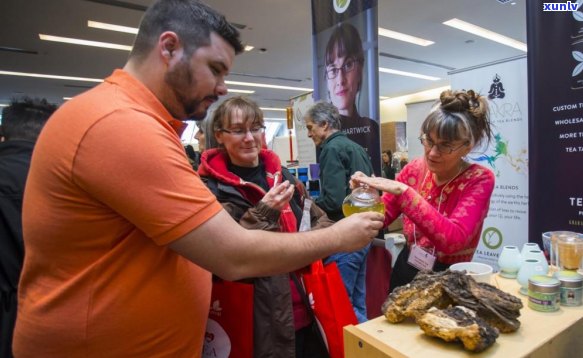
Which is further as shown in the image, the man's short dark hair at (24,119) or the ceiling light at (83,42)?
the ceiling light at (83,42)

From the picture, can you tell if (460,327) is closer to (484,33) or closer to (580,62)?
(580,62)

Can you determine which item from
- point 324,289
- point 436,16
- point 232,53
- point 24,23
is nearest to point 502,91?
point 324,289

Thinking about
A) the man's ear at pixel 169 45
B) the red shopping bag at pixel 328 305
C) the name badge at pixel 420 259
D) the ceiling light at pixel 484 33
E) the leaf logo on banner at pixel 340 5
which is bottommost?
the red shopping bag at pixel 328 305

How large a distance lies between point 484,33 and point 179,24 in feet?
24.2

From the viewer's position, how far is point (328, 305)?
1.31 m

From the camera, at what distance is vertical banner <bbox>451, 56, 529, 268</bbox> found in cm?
279

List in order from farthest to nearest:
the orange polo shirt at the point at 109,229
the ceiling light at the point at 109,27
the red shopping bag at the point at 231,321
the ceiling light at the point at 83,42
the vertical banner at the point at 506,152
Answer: the ceiling light at the point at 83,42 → the ceiling light at the point at 109,27 → the vertical banner at the point at 506,152 → the red shopping bag at the point at 231,321 → the orange polo shirt at the point at 109,229

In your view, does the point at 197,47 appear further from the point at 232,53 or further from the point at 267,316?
the point at 267,316

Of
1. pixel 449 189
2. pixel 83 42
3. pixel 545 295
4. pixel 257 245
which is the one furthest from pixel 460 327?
pixel 83 42

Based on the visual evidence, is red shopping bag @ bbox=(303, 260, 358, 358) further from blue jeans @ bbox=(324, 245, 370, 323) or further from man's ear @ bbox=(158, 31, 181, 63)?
blue jeans @ bbox=(324, 245, 370, 323)

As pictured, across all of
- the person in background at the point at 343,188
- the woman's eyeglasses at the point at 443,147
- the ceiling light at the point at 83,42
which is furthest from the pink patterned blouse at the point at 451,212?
the ceiling light at the point at 83,42

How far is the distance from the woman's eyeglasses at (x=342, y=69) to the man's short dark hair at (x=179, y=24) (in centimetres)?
231

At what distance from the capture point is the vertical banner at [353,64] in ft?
9.48

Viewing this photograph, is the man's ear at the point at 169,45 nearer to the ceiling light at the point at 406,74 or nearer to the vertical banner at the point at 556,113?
the vertical banner at the point at 556,113
